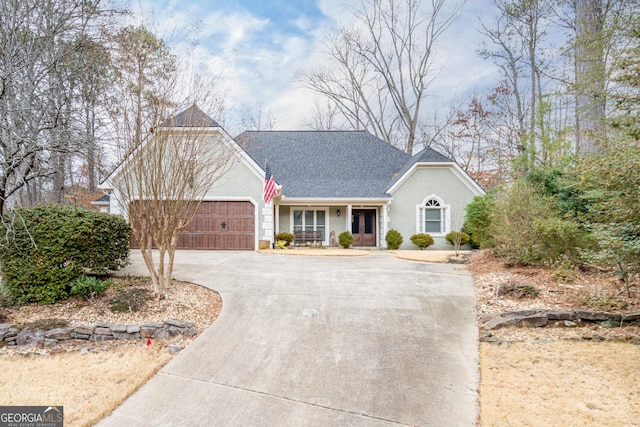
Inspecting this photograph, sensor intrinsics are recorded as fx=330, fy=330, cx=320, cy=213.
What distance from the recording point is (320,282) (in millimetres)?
7617

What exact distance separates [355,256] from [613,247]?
26.5ft

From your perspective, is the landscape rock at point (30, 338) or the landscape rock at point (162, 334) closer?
the landscape rock at point (30, 338)

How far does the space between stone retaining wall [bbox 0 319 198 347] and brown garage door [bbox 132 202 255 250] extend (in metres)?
8.55

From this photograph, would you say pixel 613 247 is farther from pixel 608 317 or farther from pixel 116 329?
pixel 116 329

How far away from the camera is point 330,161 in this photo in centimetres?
1858

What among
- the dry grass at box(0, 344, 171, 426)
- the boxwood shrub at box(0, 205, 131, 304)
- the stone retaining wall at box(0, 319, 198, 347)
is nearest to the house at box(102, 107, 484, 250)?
the boxwood shrub at box(0, 205, 131, 304)

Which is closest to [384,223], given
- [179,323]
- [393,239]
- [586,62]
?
[393,239]

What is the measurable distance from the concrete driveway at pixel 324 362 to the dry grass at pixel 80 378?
0.18 meters

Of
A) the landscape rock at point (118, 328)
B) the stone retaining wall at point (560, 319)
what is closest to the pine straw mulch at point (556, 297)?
the stone retaining wall at point (560, 319)

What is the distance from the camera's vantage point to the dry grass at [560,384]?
10.0ft

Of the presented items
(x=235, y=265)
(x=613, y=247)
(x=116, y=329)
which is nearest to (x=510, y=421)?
(x=613, y=247)

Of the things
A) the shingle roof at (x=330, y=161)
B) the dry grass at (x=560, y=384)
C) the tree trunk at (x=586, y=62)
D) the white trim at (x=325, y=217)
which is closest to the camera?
the dry grass at (x=560, y=384)

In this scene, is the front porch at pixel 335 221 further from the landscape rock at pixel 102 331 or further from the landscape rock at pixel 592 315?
the landscape rock at pixel 102 331

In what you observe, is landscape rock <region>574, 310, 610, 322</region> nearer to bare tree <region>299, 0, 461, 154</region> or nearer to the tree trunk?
the tree trunk
